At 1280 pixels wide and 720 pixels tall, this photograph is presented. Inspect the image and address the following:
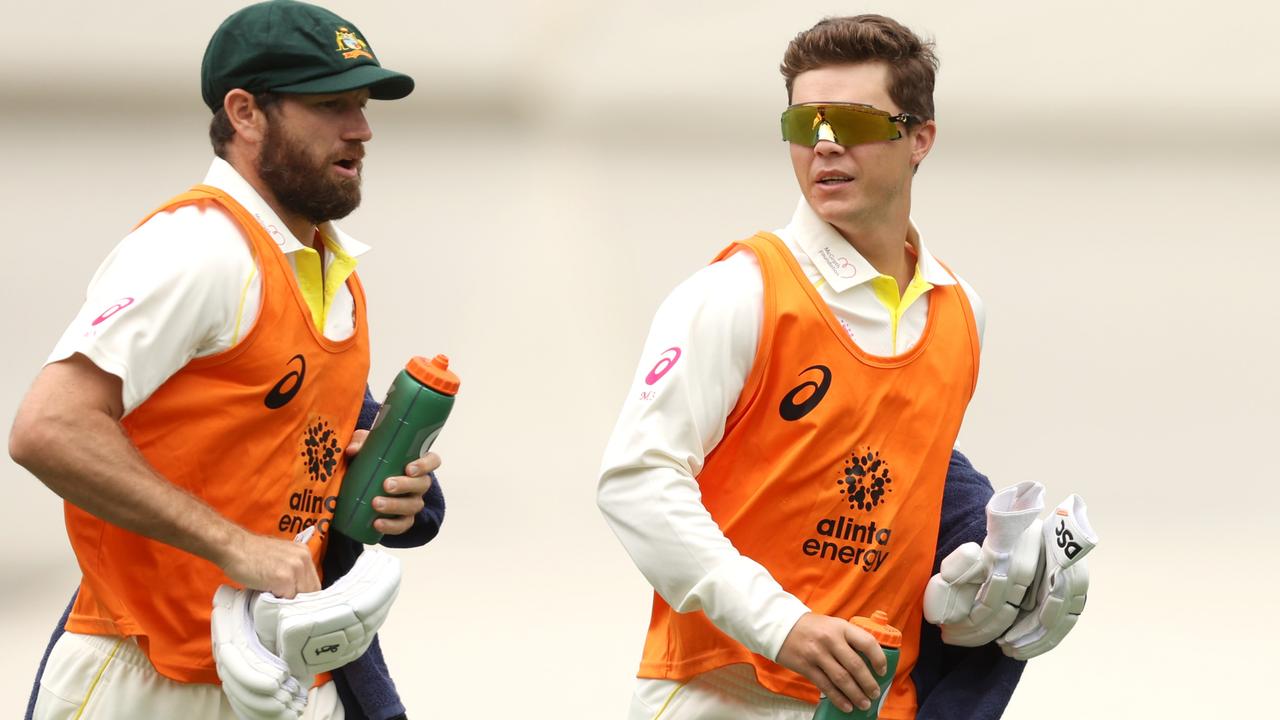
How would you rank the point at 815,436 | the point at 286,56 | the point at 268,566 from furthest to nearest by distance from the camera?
the point at 286,56 → the point at 815,436 → the point at 268,566

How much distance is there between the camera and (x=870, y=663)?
111 inches

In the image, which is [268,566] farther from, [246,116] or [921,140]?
[921,140]

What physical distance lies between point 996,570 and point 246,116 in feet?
5.08

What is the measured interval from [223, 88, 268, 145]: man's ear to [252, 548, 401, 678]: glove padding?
79cm

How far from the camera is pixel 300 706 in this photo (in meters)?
2.91

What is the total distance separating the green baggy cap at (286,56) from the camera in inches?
123

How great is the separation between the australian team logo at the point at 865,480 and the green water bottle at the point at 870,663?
233 millimetres

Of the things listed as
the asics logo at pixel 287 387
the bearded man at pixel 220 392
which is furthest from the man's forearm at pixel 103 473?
the asics logo at pixel 287 387

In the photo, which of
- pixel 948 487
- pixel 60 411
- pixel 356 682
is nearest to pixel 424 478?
pixel 356 682

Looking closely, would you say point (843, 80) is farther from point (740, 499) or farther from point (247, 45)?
point (247, 45)

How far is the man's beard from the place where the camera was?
3129 mm

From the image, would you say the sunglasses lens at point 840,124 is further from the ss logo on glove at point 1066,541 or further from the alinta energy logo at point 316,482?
the alinta energy logo at point 316,482

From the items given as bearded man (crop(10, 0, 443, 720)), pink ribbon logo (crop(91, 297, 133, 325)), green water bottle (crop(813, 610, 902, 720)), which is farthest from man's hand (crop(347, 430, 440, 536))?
green water bottle (crop(813, 610, 902, 720))

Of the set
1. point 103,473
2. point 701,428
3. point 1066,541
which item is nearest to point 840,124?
point 701,428
